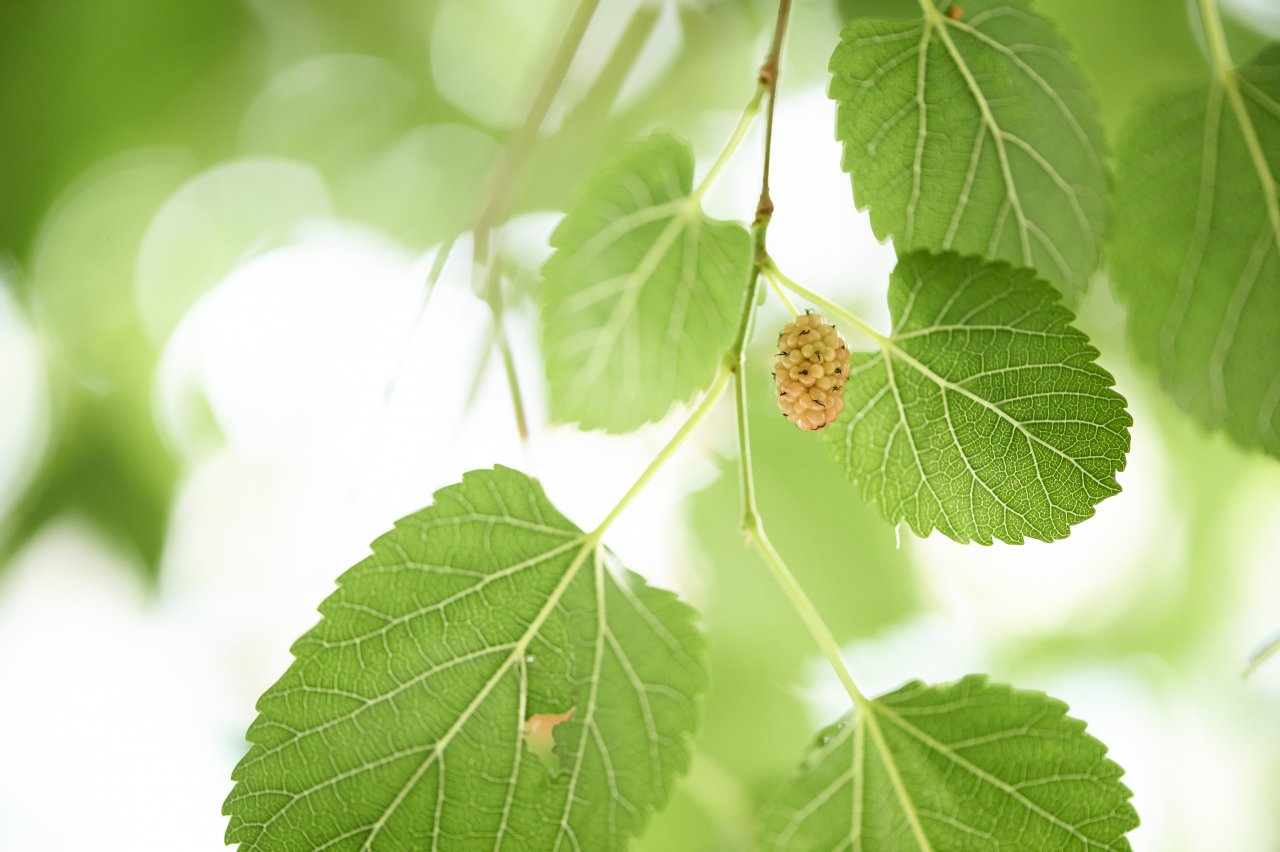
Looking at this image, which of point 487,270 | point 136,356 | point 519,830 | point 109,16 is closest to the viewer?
point 519,830

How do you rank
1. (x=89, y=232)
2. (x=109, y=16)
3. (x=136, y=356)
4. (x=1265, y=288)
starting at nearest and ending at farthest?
1. (x=1265, y=288)
2. (x=109, y=16)
3. (x=89, y=232)
4. (x=136, y=356)

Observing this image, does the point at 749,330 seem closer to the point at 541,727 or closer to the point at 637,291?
the point at 637,291

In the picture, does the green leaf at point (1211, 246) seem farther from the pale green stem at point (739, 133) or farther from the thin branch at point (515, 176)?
the thin branch at point (515, 176)

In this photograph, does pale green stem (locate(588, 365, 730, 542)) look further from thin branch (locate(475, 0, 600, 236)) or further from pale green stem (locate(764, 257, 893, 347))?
thin branch (locate(475, 0, 600, 236))

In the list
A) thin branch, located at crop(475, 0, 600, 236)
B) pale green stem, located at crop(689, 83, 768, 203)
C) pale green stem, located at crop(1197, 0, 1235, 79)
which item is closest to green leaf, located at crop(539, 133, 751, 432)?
pale green stem, located at crop(689, 83, 768, 203)

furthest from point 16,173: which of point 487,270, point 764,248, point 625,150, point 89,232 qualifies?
point 764,248

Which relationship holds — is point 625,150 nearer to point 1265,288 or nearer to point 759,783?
point 1265,288
